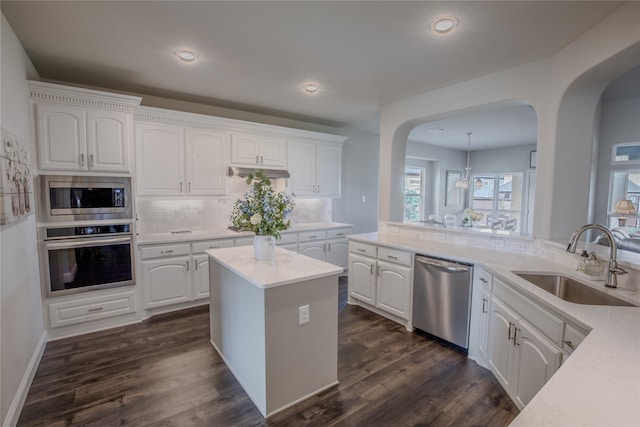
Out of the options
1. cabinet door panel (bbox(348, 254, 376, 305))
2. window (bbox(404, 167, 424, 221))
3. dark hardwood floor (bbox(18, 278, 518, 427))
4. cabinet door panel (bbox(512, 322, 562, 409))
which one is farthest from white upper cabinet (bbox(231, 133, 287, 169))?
window (bbox(404, 167, 424, 221))

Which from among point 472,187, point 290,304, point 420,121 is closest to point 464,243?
point 420,121

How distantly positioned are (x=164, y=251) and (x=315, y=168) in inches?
101

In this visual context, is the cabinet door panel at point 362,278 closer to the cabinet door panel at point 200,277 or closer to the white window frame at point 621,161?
the cabinet door panel at point 200,277

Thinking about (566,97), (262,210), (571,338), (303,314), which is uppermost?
(566,97)

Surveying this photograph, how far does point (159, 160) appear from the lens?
3.68 metres

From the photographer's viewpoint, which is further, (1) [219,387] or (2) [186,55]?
(2) [186,55]

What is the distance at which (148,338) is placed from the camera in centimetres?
304

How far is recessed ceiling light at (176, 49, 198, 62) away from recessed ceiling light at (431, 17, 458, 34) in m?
1.98

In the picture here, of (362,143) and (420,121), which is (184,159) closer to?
Answer: (420,121)

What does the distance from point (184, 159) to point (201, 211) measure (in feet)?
2.65

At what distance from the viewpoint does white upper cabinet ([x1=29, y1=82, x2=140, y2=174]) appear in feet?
9.23

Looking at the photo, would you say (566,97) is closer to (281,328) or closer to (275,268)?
(275,268)

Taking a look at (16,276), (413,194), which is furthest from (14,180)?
(413,194)

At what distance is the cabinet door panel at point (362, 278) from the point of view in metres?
3.59
